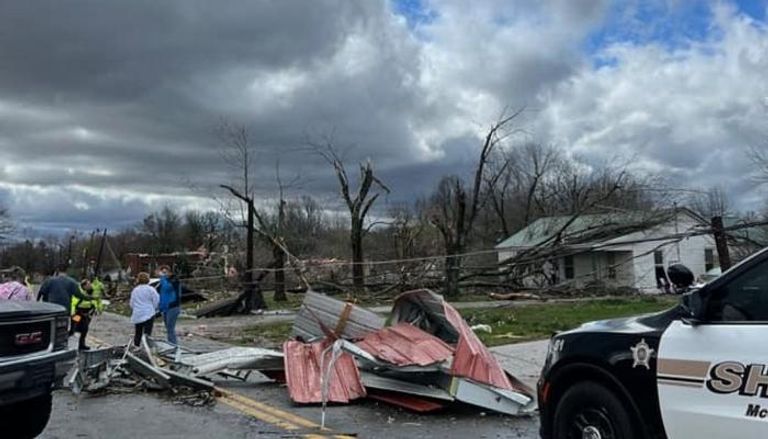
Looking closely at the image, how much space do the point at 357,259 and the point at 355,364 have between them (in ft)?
94.5

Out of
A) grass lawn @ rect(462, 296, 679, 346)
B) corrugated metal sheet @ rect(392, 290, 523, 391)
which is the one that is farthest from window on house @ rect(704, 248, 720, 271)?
corrugated metal sheet @ rect(392, 290, 523, 391)

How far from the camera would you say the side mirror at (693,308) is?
4230 mm

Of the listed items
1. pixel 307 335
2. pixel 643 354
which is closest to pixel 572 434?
pixel 643 354

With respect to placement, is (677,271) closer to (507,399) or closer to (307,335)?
(507,399)

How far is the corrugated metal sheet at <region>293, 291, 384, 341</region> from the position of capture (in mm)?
10055

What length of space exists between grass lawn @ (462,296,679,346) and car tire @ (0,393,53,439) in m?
9.36

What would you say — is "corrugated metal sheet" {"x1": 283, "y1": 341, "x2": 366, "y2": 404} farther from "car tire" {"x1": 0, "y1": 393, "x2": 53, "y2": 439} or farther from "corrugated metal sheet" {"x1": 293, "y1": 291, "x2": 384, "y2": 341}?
"car tire" {"x1": 0, "y1": 393, "x2": 53, "y2": 439}

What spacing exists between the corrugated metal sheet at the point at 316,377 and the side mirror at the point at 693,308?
5.12 metres

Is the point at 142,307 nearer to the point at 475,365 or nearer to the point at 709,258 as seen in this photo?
the point at 475,365

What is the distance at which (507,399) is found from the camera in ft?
26.3

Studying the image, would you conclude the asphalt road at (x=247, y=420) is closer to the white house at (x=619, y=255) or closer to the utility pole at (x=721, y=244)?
the utility pole at (x=721, y=244)

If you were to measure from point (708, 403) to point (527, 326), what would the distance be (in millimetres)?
14725

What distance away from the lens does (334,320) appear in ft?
33.5

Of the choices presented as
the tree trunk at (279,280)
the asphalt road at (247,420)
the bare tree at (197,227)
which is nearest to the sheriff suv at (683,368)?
the asphalt road at (247,420)
